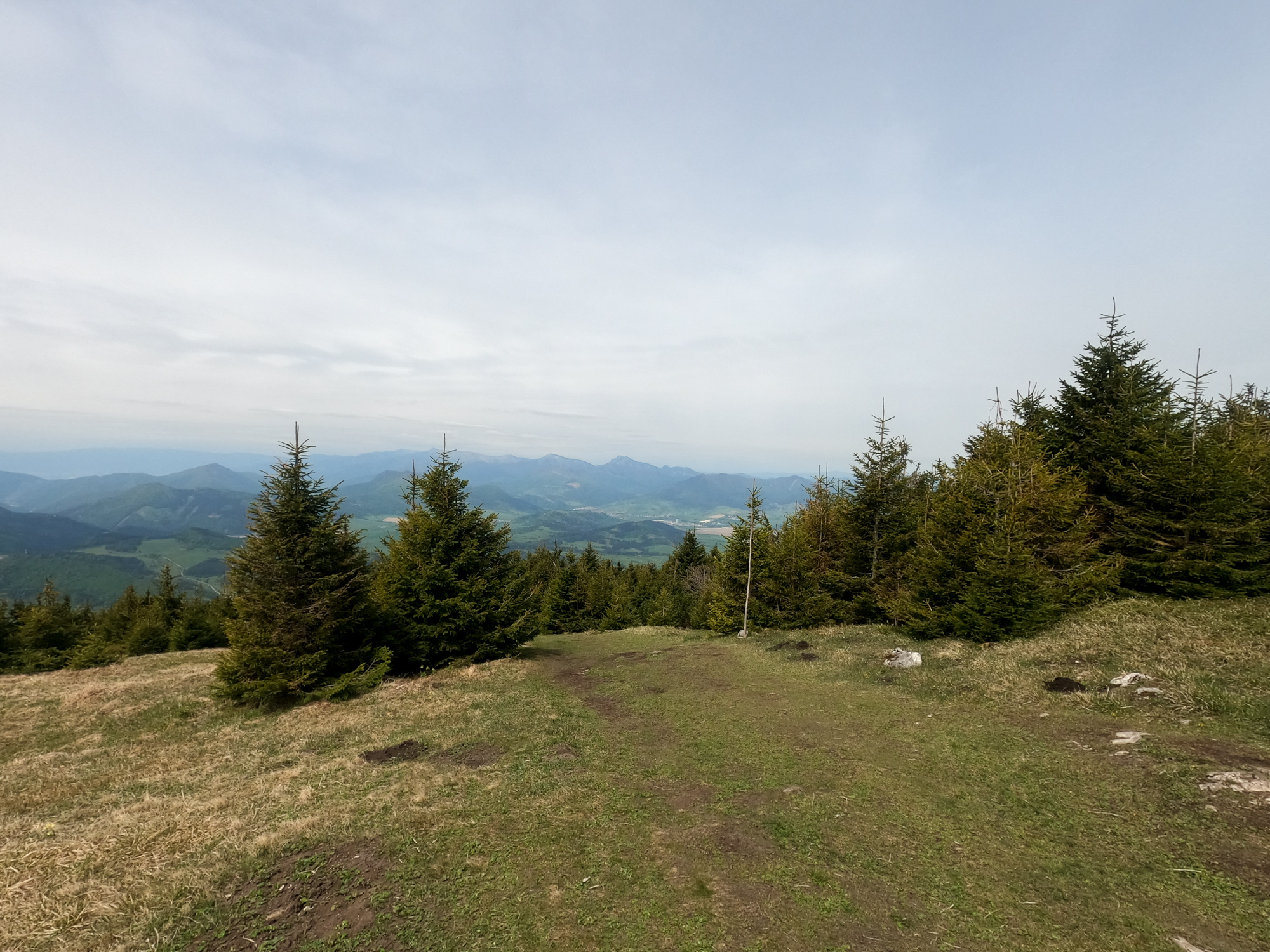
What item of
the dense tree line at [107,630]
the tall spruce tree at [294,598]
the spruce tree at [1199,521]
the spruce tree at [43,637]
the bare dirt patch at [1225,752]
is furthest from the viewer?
the spruce tree at [43,637]

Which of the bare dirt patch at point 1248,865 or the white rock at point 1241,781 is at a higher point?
the white rock at point 1241,781

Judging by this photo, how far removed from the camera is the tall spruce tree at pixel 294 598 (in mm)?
17812

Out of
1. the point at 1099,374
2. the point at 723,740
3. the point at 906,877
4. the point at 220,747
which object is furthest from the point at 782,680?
the point at 1099,374

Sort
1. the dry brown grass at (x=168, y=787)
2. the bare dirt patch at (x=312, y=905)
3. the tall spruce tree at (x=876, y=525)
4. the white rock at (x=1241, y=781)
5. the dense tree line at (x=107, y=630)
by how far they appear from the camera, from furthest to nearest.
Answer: the dense tree line at (x=107, y=630), the tall spruce tree at (x=876, y=525), the white rock at (x=1241, y=781), the dry brown grass at (x=168, y=787), the bare dirt patch at (x=312, y=905)

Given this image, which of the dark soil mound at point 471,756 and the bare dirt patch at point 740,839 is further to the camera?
the dark soil mound at point 471,756

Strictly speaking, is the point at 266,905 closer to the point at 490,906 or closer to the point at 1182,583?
the point at 490,906

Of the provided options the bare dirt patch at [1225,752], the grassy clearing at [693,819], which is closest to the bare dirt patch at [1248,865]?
the grassy clearing at [693,819]

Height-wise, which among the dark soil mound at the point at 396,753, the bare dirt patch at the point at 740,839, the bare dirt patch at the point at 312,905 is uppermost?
the bare dirt patch at the point at 740,839

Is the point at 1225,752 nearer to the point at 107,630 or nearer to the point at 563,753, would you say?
the point at 563,753

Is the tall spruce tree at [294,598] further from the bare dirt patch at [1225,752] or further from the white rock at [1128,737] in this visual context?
the bare dirt patch at [1225,752]

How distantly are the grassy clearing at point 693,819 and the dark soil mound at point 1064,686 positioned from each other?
32 cm

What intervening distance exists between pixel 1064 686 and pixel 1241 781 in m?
5.96

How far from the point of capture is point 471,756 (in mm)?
12797

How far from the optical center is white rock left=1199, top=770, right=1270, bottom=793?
28.0 feet
